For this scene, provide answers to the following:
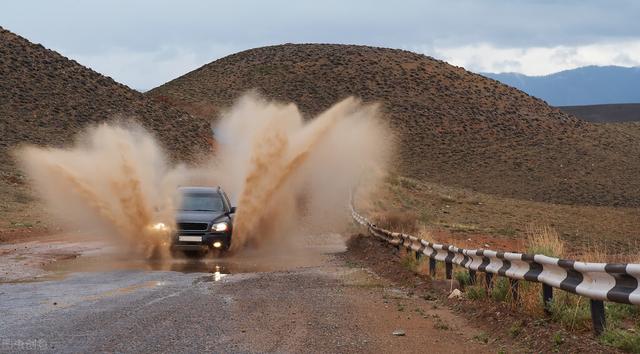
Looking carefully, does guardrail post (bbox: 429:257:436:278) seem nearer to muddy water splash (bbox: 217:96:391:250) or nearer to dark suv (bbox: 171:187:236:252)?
dark suv (bbox: 171:187:236:252)

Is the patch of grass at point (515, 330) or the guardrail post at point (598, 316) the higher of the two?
the guardrail post at point (598, 316)

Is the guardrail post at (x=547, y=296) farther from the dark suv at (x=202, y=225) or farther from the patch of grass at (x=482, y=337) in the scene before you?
the dark suv at (x=202, y=225)

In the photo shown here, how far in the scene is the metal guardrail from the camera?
7.73 metres

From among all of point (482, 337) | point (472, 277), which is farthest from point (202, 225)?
point (482, 337)

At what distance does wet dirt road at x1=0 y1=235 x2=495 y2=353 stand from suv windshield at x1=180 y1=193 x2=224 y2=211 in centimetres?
428

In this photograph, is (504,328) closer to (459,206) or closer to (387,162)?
(459,206)

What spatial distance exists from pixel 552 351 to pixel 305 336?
2602 millimetres

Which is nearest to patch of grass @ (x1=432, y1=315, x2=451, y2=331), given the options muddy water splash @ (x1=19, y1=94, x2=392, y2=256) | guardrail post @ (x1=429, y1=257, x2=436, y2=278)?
guardrail post @ (x1=429, y1=257, x2=436, y2=278)

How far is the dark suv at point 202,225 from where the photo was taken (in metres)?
19.9

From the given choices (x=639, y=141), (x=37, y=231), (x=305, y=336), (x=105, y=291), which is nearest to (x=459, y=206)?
(x=37, y=231)

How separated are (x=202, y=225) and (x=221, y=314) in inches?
353

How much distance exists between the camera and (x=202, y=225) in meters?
20.0

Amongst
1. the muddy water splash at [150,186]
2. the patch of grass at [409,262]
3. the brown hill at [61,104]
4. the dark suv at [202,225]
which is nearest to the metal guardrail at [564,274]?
the patch of grass at [409,262]

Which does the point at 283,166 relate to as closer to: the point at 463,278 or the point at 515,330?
the point at 463,278
